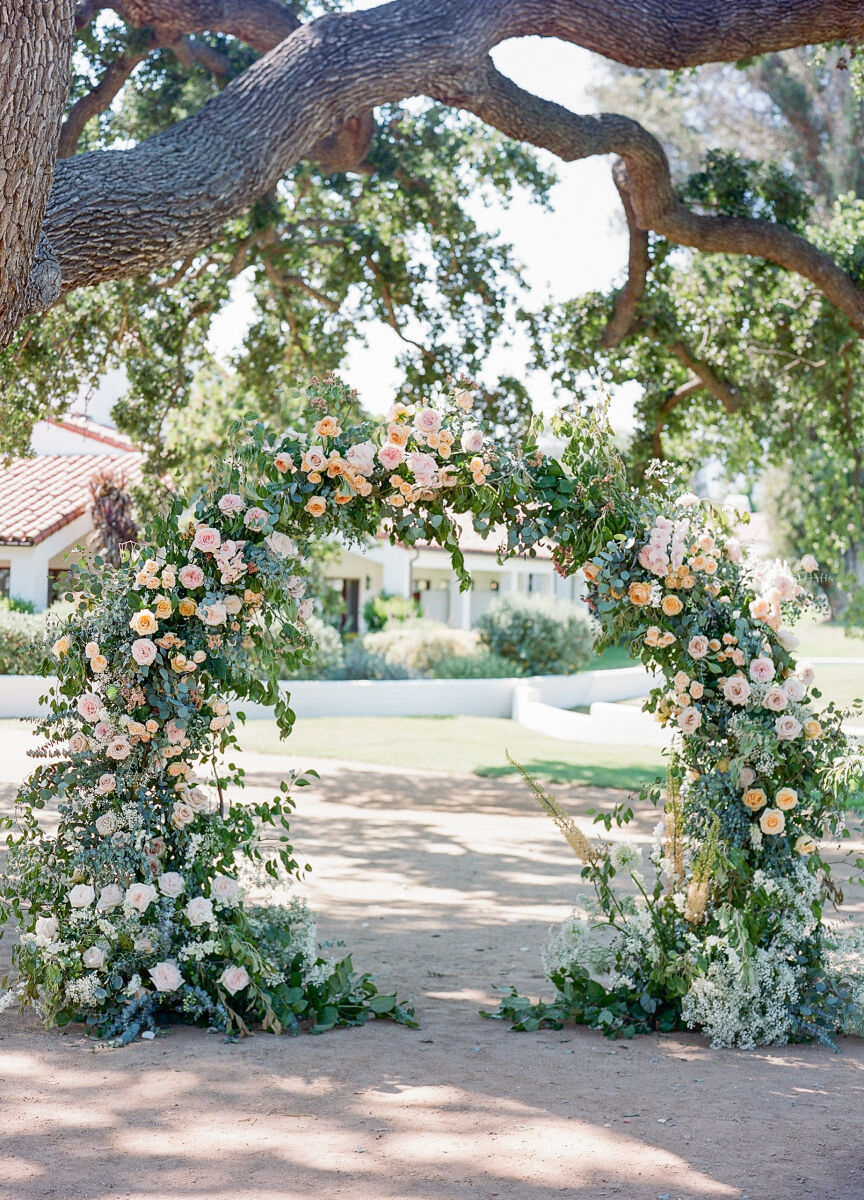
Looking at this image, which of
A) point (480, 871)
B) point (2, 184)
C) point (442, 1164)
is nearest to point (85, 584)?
point (2, 184)

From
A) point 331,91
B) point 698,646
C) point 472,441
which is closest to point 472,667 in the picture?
point 331,91

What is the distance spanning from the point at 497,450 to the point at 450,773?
33.7ft

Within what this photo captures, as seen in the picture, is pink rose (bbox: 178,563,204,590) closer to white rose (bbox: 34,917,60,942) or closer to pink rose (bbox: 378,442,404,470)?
pink rose (bbox: 378,442,404,470)

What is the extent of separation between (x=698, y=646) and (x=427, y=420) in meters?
1.64

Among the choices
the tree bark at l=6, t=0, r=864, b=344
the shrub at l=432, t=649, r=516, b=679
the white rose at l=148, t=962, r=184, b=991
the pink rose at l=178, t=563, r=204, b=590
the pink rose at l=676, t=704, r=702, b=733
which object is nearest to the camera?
the white rose at l=148, t=962, r=184, b=991

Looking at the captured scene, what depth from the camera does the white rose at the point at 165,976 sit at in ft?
17.5

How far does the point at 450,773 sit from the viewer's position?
15.7 m

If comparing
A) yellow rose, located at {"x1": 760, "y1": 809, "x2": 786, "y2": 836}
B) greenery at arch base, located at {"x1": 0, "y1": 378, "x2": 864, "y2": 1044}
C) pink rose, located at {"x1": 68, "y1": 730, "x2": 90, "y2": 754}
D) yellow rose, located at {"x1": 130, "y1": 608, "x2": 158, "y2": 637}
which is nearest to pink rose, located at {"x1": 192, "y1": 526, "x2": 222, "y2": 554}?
greenery at arch base, located at {"x1": 0, "y1": 378, "x2": 864, "y2": 1044}

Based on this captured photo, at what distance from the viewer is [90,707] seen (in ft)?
17.8

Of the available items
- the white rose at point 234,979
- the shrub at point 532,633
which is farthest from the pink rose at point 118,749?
the shrub at point 532,633

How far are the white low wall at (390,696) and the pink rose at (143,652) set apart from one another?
1510 cm

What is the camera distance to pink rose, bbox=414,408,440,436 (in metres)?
5.68

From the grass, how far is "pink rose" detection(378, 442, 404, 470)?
30.2 feet

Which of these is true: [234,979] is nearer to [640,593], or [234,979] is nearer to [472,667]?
[640,593]
